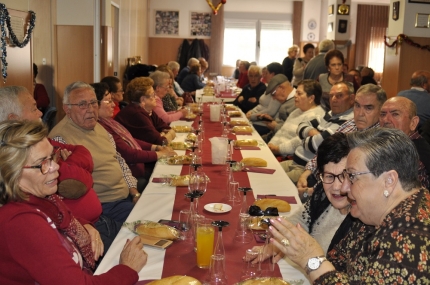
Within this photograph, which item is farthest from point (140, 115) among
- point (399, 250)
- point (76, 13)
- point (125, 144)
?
point (76, 13)

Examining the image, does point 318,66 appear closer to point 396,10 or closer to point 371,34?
point 396,10

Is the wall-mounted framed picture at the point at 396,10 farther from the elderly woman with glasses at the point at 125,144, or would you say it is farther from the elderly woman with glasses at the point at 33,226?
the elderly woman with glasses at the point at 33,226

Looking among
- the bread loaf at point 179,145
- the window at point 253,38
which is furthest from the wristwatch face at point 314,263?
the window at point 253,38

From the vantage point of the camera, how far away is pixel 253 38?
15.8 meters

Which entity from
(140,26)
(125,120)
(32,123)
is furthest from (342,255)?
(140,26)

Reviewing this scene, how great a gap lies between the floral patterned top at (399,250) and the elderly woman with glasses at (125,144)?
8.31ft

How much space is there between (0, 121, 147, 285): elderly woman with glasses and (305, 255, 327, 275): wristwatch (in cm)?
62

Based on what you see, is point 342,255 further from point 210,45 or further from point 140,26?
point 210,45

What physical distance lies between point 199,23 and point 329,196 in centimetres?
1345

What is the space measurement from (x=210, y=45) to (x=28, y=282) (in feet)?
46.0

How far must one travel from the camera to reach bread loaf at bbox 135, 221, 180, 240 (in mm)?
2154

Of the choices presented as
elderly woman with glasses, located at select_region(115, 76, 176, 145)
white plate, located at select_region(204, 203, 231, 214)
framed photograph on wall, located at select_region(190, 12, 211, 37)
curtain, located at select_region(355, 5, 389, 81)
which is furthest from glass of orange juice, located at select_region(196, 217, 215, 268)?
curtain, located at select_region(355, 5, 389, 81)

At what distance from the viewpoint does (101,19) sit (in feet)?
25.8

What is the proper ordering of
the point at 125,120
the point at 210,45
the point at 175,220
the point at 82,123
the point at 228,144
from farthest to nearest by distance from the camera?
the point at 210,45 → the point at 125,120 → the point at 228,144 → the point at 82,123 → the point at 175,220
